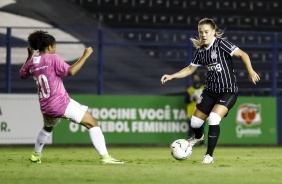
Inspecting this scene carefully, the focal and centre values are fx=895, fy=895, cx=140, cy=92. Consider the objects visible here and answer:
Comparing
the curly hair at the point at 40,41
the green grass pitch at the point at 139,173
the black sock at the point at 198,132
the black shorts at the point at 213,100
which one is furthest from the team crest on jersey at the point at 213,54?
the curly hair at the point at 40,41

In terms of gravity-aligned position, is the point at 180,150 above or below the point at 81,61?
below

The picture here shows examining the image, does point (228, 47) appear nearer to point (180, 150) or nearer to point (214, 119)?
point (214, 119)

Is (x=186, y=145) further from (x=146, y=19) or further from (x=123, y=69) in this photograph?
(x=146, y=19)

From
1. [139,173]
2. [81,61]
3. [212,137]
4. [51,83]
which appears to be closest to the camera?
[139,173]

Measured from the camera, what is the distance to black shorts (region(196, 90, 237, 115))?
538 inches

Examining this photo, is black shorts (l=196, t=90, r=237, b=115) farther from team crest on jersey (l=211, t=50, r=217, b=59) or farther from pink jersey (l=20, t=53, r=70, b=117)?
pink jersey (l=20, t=53, r=70, b=117)

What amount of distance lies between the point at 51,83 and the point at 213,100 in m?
2.67

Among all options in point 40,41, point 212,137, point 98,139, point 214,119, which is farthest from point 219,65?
point 40,41

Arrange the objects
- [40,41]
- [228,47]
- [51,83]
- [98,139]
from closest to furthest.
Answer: [98,139], [51,83], [40,41], [228,47]

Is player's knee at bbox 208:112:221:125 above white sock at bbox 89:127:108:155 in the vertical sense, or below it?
above

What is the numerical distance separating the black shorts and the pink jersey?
2.31 metres

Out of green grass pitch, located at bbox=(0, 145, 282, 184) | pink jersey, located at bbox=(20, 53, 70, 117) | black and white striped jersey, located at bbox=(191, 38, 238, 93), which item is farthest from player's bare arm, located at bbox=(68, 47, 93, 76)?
black and white striped jersey, located at bbox=(191, 38, 238, 93)

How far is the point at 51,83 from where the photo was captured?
12734 mm

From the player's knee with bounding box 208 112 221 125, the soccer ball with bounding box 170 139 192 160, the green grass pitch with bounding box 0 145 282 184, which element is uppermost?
the player's knee with bounding box 208 112 221 125
